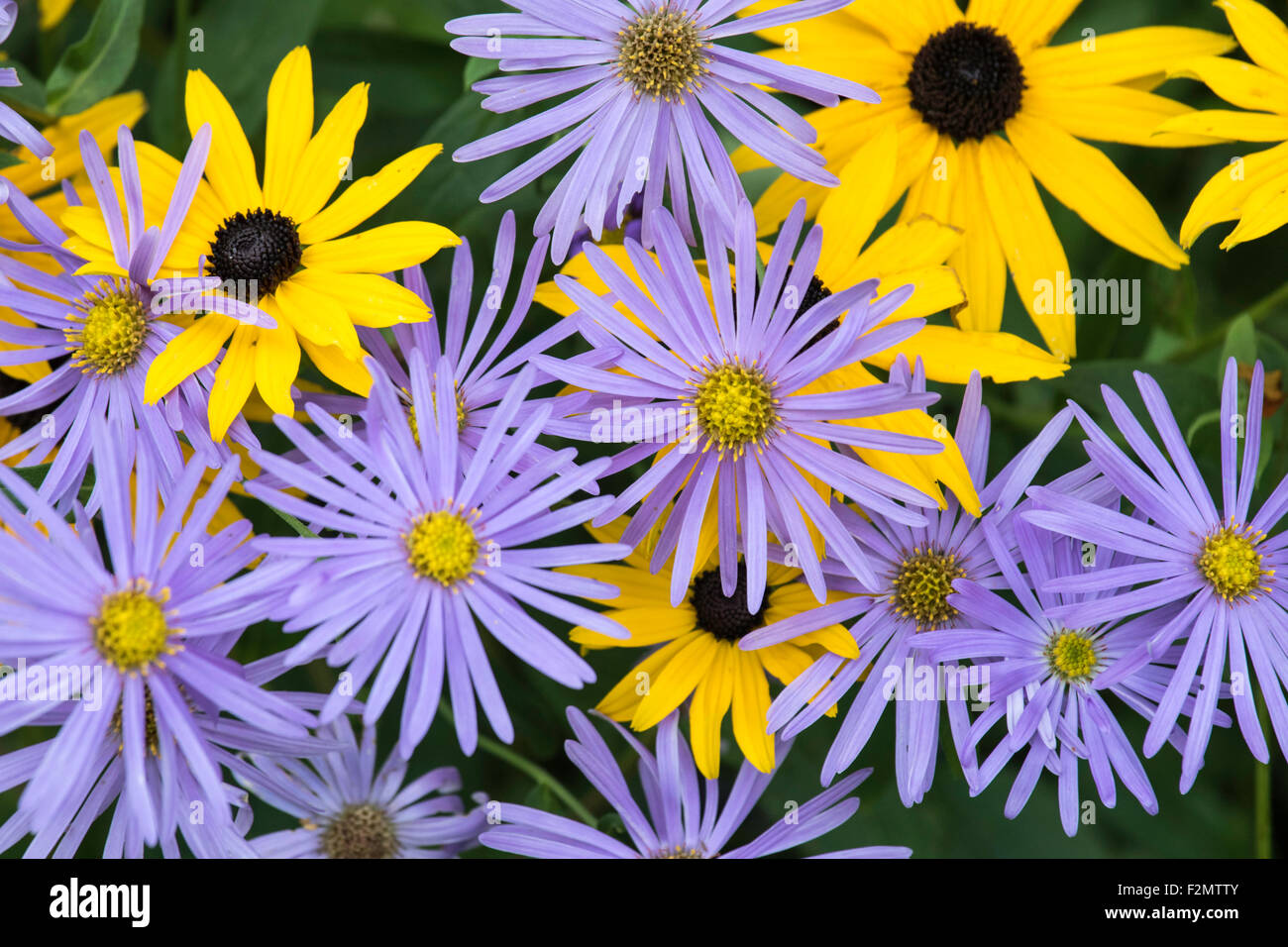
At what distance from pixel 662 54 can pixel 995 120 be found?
0.37 m

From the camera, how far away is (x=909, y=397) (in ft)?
2.82

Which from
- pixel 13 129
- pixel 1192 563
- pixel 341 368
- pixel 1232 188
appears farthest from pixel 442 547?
pixel 1232 188

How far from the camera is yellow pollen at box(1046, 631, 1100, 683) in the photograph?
0.99 meters

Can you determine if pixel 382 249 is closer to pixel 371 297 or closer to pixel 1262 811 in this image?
pixel 371 297

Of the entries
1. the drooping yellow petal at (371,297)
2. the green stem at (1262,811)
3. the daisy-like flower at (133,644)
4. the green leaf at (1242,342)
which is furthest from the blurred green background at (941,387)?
the daisy-like flower at (133,644)

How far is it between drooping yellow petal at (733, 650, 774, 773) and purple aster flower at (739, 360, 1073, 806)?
0.09 ft

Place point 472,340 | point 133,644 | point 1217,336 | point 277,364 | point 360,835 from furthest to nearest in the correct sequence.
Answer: point 1217,336, point 360,835, point 472,340, point 277,364, point 133,644

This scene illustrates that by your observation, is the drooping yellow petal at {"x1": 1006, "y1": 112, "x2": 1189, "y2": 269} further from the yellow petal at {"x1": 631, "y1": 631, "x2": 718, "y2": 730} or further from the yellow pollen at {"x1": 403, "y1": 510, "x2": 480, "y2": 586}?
the yellow pollen at {"x1": 403, "y1": 510, "x2": 480, "y2": 586}

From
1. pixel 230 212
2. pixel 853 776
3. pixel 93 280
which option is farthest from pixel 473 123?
pixel 853 776

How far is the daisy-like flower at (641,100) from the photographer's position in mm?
954

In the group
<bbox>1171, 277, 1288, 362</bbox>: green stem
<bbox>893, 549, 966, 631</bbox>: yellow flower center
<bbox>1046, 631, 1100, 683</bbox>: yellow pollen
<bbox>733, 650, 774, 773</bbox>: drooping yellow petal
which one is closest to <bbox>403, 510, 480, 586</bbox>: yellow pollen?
<bbox>733, 650, 774, 773</bbox>: drooping yellow petal

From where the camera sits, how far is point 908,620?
3.43 feet

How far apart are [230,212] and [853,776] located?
0.81m

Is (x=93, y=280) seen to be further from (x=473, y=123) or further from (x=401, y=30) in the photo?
(x=401, y=30)
